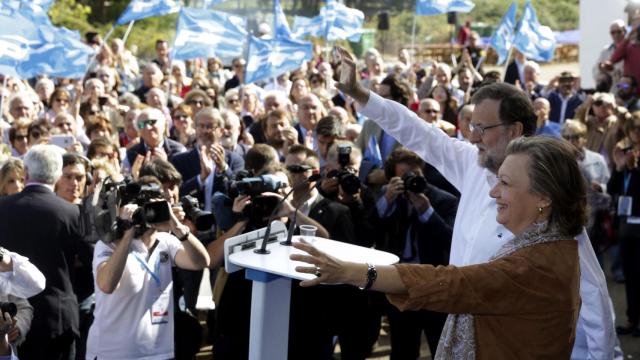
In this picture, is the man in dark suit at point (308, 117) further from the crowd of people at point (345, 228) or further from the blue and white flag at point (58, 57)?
the blue and white flag at point (58, 57)

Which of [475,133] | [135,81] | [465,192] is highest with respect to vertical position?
[475,133]

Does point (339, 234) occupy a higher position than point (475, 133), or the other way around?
point (475, 133)

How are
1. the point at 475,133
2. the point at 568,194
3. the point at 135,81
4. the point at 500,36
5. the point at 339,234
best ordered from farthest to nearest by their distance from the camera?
the point at 135,81, the point at 500,36, the point at 339,234, the point at 475,133, the point at 568,194

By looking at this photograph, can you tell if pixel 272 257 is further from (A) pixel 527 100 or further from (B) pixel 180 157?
(B) pixel 180 157

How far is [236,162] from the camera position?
299 inches

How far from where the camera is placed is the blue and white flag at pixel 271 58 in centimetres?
1116

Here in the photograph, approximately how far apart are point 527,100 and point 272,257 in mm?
1384

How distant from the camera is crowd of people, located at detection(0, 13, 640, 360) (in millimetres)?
2832

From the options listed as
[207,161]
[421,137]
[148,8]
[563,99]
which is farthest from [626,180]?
[148,8]

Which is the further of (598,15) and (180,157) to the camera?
(598,15)

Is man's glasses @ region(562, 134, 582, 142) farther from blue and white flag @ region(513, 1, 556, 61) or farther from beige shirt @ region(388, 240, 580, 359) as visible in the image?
blue and white flag @ region(513, 1, 556, 61)

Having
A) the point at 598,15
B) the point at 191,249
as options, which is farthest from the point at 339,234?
the point at 598,15

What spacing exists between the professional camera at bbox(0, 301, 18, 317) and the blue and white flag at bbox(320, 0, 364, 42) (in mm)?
10527

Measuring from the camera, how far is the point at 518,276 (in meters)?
2.77
